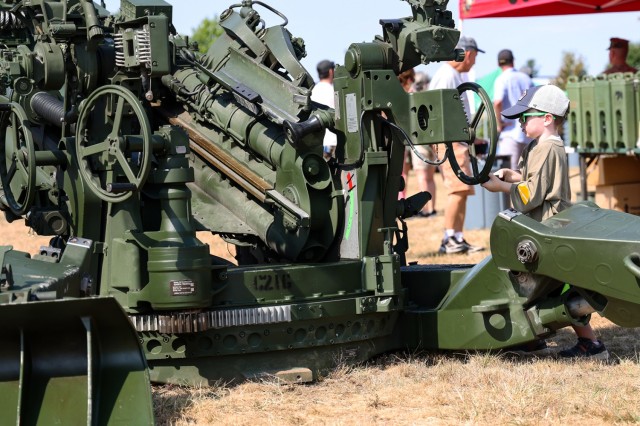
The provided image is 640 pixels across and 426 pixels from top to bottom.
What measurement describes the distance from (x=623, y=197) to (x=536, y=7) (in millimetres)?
2618

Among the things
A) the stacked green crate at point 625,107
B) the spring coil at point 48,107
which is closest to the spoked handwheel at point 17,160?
the spring coil at point 48,107

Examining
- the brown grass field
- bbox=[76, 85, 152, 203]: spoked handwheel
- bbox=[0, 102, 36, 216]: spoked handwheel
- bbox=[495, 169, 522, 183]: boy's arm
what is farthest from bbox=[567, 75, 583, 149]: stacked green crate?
bbox=[76, 85, 152, 203]: spoked handwheel

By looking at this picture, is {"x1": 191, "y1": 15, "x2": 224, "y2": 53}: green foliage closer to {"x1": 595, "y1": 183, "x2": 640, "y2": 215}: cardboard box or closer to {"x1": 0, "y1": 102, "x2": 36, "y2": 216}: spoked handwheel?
{"x1": 595, "y1": 183, "x2": 640, "y2": 215}: cardboard box

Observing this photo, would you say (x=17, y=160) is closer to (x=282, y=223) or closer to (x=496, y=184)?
(x=282, y=223)

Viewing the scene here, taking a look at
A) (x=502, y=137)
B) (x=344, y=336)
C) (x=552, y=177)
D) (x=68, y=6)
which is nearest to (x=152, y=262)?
(x=344, y=336)

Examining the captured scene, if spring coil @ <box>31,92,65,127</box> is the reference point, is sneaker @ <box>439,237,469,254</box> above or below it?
below

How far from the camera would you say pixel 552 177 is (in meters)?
7.38

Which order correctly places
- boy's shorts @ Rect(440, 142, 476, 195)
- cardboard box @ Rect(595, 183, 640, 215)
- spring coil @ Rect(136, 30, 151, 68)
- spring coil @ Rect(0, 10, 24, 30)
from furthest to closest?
cardboard box @ Rect(595, 183, 640, 215)
boy's shorts @ Rect(440, 142, 476, 195)
spring coil @ Rect(0, 10, 24, 30)
spring coil @ Rect(136, 30, 151, 68)

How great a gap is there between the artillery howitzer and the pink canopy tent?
775 cm

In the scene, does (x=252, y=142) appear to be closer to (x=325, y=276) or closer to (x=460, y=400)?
(x=325, y=276)

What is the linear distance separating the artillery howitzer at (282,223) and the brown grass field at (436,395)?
164mm

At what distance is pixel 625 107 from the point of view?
14.6 m

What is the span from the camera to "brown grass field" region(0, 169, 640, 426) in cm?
625

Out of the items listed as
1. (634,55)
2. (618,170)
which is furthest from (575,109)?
(634,55)
